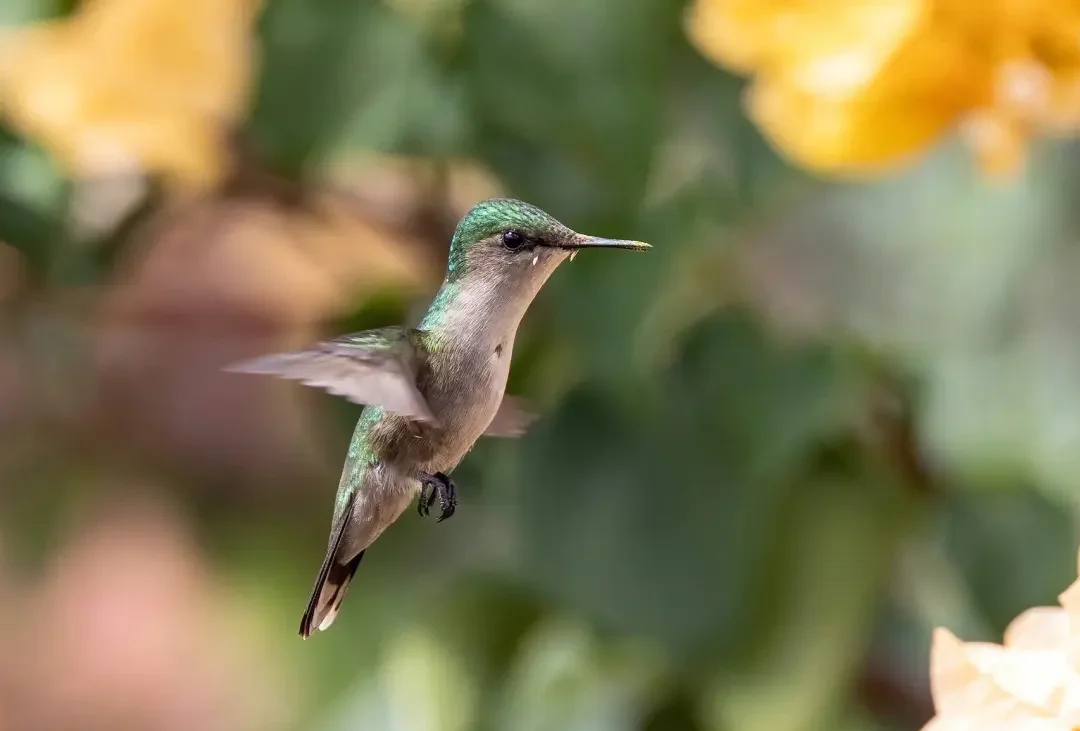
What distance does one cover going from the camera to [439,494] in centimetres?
8

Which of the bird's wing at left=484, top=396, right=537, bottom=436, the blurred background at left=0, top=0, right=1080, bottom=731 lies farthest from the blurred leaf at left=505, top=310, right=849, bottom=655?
the bird's wing at left=484, top=396, right=537, bottom=436

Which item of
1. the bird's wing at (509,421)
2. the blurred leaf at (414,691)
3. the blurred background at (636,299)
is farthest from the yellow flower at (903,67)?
the blurred leaf at (414,691)

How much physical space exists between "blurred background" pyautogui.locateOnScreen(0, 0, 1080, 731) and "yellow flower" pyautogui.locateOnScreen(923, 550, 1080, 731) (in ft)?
0.31

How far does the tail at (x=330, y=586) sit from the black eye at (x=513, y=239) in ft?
0.09

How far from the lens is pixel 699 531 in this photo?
35 centimetres

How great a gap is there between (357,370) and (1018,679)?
0.09 m

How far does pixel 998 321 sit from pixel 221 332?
0.33m

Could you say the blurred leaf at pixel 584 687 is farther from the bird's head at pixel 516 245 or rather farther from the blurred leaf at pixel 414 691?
the bird's head at pixel 516 245

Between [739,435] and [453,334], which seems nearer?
[453,334]

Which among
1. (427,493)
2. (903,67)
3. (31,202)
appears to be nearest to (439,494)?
(427,493)

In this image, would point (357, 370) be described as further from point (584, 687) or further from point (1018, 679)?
point (584, 687)

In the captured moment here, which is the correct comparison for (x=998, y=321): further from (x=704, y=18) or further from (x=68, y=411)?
(x=68, y=411)

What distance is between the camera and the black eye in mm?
77

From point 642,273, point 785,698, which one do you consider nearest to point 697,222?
point 642,273
